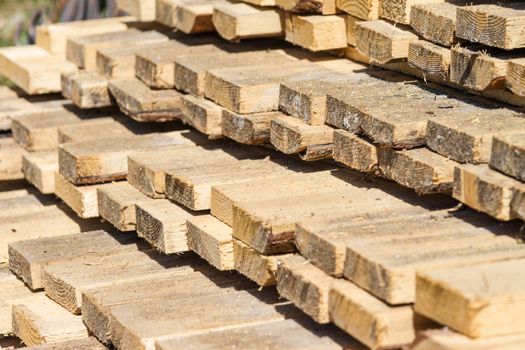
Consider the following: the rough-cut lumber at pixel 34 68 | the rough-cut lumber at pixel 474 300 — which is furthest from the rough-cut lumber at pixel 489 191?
the rough-cut lumber at pixel 34 68

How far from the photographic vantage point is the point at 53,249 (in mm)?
5520

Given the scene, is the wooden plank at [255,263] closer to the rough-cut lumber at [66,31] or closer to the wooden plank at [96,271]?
the wooden plank at [96,271]

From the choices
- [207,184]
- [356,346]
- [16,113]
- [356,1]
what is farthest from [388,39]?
[16,113]

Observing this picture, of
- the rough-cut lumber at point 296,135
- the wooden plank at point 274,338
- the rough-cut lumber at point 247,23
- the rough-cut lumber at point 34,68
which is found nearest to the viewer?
the wooden plank at point 274,338

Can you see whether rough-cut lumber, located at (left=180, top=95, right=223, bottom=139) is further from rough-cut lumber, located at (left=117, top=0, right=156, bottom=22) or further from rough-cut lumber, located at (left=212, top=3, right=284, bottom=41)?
rough-cut lumber, located at (left=117, top=0, right=156, bottom=22)

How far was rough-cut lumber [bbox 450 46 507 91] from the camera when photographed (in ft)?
14.8

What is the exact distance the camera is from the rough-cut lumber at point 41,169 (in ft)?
19.9

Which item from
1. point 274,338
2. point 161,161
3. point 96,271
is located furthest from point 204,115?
point 274,338

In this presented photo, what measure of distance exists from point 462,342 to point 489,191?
0.65 m

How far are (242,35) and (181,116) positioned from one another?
46 centimetres

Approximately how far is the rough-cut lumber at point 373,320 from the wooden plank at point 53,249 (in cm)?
177

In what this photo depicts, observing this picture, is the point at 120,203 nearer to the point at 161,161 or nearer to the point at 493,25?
the point at 161,161

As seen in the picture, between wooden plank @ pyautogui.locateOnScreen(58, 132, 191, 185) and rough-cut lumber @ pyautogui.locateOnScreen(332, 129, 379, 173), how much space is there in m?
1.16

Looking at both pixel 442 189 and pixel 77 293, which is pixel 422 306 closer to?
pixel 442 189
